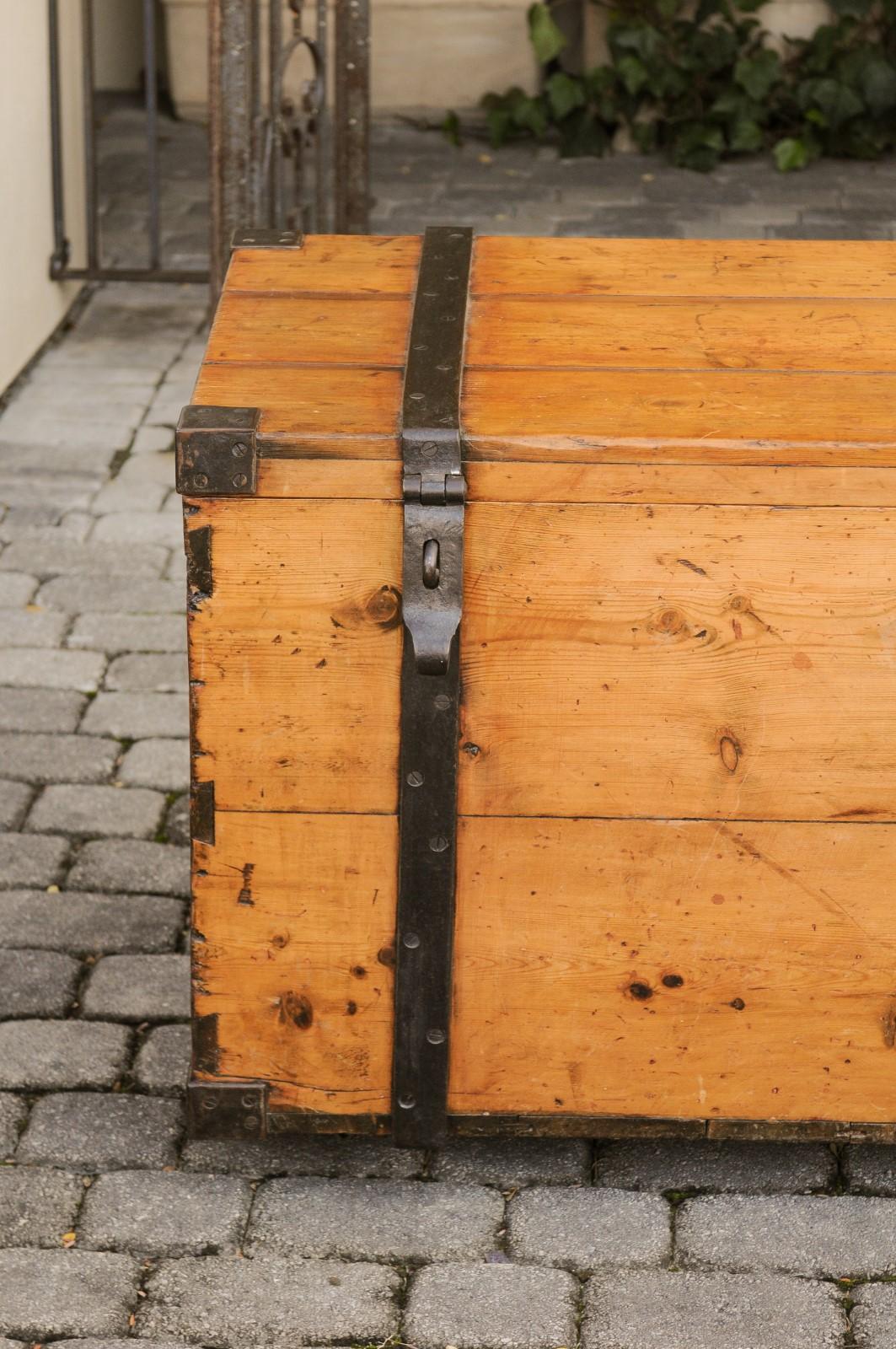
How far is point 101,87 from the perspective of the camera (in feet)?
29.2

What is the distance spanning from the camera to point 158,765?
3361mm

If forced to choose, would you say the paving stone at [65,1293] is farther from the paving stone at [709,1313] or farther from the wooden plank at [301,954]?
the paving stone at [709,1313]

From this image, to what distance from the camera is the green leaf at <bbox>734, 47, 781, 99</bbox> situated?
7895 millimetres

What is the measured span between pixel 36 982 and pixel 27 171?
11.4 feet

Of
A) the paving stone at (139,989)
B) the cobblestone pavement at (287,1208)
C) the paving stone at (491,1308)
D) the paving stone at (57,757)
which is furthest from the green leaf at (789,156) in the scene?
the paving stone at (491,1308)

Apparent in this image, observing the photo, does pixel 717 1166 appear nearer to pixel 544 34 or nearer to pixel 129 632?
pixel 129 632

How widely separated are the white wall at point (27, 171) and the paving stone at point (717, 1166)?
11.8ft

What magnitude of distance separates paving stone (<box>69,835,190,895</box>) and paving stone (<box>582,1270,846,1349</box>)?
1.17m

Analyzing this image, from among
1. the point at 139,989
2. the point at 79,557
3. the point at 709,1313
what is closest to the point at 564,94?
the point at 79,557

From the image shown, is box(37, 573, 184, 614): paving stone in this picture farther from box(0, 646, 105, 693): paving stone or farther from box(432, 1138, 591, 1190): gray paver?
box(432, 1138, 591, 1190): gray paver

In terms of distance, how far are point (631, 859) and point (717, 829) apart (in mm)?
118

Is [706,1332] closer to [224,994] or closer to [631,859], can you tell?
[631,859]

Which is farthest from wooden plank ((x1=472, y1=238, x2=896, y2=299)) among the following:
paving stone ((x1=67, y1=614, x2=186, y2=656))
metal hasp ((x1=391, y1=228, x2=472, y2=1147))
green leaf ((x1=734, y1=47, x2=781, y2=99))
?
green leaf ((x1=734, y1=47, x2=781, y2=99))

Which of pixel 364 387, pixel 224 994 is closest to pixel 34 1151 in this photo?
pixel 224 994
